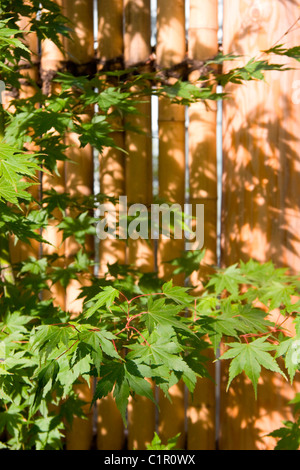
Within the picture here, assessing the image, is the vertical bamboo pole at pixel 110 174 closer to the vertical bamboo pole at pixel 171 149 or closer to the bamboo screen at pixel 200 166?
the bamboo screen at pixel 200 166

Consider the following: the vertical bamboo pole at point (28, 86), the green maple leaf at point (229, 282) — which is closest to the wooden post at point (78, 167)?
the vertical bamboo pole at point (28, 86)

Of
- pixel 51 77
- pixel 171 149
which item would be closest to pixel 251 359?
pixel 171 149

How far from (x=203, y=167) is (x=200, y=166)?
15mm

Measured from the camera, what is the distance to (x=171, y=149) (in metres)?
2.27

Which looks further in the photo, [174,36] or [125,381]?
[174,36]

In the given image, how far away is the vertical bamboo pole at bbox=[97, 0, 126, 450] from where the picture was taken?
2.27m

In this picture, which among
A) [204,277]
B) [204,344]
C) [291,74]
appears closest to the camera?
[204,344]

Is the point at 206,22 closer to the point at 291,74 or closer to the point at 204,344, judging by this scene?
the point at 291,74

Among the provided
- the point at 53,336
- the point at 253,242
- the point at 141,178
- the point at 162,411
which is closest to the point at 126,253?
the point at 141,178

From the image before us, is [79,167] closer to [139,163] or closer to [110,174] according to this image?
[110,174]

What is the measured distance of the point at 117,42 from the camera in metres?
2.28

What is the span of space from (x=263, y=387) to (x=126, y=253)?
90cm

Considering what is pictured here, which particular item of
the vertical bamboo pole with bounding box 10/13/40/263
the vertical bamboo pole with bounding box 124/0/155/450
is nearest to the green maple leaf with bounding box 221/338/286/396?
the vertical bamboo pole with bounding box 124/0/155/450

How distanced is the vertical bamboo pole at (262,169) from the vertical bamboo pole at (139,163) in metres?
0.38
